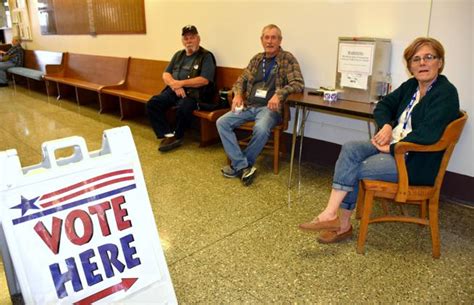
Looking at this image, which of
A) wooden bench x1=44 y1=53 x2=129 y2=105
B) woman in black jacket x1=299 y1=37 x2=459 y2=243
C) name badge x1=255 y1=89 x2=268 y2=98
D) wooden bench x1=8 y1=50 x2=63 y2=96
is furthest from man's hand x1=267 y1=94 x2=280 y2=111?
wooden bench x1=8 y1=50 x2=63 y2=96

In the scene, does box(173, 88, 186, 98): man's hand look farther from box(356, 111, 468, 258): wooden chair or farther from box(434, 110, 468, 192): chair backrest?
box(434, 110, 468, 192): chair backrest

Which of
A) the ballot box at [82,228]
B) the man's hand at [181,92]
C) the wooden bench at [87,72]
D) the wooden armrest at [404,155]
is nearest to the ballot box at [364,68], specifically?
the wooden armrest at [404,155]

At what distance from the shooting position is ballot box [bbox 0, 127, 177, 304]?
118cm

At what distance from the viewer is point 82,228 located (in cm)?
129

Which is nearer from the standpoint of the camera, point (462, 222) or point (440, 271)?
point (440, 271)

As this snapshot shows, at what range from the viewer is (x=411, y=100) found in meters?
2.09

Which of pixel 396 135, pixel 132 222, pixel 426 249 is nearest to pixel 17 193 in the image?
pixel 132 222

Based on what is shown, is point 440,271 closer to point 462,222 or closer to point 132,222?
point 462,222

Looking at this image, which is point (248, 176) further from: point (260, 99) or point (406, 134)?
point (406, 134)

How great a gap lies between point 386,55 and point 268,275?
185 cm

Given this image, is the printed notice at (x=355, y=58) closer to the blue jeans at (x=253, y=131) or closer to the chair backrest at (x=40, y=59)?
the blue jeans at (x=253, y=131)

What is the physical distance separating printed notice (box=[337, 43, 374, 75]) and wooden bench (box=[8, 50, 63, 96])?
19.4 ft

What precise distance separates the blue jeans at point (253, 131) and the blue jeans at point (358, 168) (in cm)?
100

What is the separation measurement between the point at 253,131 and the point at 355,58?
0.94m
